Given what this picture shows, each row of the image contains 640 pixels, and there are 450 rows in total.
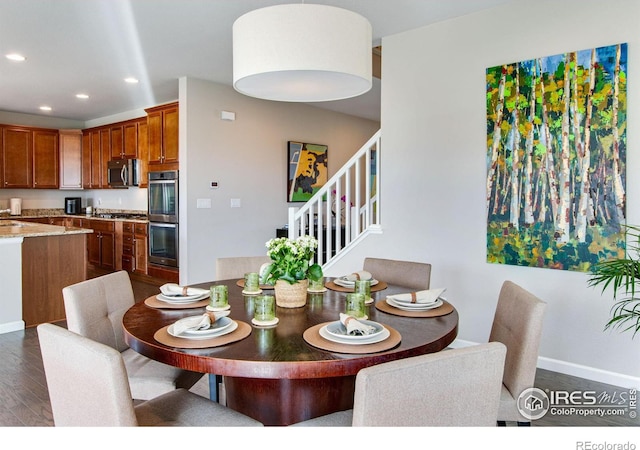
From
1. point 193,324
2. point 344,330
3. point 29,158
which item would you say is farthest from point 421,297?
point 29,158

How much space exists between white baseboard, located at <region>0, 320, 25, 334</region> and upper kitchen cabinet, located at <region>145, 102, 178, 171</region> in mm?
2422

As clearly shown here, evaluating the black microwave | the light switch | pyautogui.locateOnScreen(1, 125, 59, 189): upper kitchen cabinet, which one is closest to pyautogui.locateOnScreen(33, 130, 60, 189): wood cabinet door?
pyautogui.locateOnScreen(1, 125, 59, 189): upper kitchen cabinet

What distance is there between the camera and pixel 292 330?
1645 millimetres

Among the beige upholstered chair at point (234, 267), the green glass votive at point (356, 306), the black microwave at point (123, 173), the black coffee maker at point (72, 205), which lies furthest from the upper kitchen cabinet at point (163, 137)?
the green glass votive at point (356, 306)

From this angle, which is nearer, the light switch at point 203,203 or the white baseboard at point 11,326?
the white baseboard at point 11,326

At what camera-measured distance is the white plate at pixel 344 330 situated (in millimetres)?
1503

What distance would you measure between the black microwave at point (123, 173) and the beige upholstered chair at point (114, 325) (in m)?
5.01

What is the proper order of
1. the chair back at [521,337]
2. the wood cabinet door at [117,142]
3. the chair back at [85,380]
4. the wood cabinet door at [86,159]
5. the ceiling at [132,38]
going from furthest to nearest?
the wood cabinet door at [86,159] < the wood cabinet door at [117,142] < the ceiling at [132,38] < the chair back at [521,337] < the chair back at [85,380]

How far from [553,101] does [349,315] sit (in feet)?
7.43

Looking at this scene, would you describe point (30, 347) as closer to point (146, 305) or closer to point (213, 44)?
point (146, 305)

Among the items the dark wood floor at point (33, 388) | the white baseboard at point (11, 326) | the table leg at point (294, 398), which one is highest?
the table leg at point (294, 398)

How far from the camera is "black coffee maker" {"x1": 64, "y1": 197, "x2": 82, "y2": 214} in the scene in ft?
26.7

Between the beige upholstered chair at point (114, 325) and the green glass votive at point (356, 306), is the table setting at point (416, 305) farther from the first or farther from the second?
the beige upholstered chair at point (114, 325)

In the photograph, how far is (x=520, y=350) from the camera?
1747 mm
